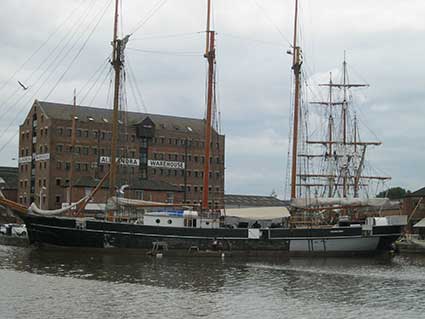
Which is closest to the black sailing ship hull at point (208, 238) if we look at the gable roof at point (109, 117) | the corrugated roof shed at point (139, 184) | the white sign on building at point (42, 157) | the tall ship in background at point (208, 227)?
the tall ship in background at point (208, 227)

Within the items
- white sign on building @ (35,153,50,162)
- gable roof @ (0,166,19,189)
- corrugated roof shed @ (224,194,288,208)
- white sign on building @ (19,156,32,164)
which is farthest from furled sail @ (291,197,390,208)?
gable roof @ (0,166,19,189)

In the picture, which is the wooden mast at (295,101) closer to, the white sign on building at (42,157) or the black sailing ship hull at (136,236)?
the black sailing ship hull at (136,236)

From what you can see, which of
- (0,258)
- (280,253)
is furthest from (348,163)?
(0,258)

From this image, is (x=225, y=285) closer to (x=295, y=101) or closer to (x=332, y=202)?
(x=332, y=202)

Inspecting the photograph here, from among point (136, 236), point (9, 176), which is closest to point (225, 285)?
point (136, 236)

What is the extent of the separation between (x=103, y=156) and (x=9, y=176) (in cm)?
3497

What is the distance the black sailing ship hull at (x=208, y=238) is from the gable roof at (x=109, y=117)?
61082 mm

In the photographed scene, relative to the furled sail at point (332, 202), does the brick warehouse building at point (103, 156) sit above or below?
above

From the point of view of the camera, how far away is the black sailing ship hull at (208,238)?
5450cm

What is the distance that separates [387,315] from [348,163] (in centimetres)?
6851

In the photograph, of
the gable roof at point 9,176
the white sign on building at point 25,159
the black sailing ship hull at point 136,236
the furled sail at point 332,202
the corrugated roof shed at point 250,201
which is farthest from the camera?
the corrugated roof shed at point 250,201

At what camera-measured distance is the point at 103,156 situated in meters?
114

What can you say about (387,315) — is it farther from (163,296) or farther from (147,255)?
(147,255)

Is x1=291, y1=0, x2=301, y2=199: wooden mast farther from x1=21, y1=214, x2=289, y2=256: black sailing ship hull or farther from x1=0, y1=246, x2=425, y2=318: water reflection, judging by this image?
x1=0, y1=246, x2=425, y2=318: water reflection
